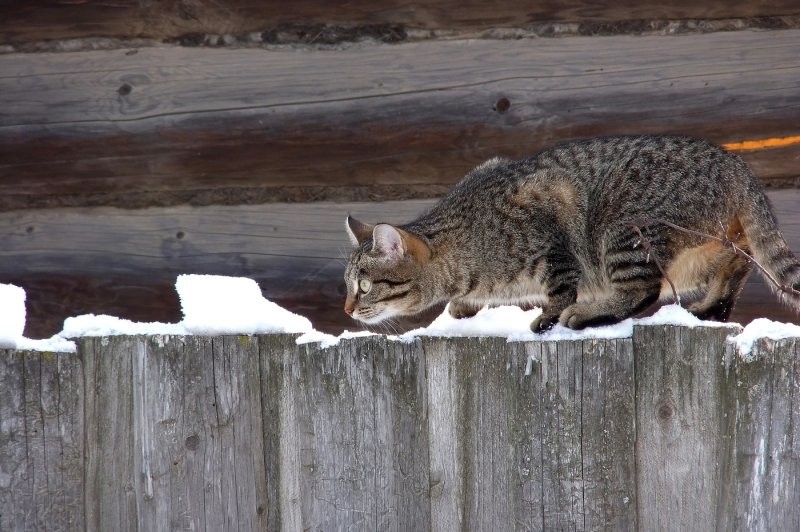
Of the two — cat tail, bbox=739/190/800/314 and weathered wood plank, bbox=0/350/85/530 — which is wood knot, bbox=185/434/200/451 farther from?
cat tail, bbox=739/190/800/314

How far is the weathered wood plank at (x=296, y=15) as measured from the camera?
4.13 m

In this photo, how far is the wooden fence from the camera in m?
2.69

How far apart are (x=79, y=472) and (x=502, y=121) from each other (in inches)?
90.9

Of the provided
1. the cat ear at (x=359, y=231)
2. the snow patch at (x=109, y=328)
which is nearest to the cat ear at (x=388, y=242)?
the cat ear at (x=359, y=231)

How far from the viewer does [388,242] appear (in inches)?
148

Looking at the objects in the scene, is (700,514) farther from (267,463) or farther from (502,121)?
(502,121)

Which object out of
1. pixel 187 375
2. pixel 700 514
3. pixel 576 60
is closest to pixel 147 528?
pixel 187 375

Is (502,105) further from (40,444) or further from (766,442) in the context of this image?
(40,444)

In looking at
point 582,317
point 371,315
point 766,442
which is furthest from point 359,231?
point 766,442

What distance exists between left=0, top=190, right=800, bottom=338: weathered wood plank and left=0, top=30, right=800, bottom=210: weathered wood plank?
0.09m

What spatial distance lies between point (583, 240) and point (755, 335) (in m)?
1.11

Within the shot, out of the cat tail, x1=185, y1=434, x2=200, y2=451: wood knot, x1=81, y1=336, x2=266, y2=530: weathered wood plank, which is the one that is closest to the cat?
the cat tail

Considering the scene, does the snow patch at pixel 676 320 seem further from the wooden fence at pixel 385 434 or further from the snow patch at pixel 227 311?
the snow patch at pixel 227 311

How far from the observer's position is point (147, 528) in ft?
9.44
